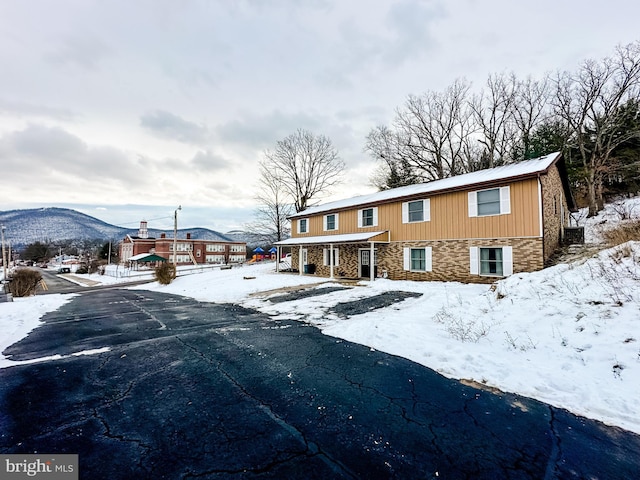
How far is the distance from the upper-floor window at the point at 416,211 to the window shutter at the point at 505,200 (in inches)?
139

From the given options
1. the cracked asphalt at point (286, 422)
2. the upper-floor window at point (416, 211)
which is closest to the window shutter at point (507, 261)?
the upper-floor window at point (416, 211)

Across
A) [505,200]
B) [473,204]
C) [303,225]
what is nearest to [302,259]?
[303,225]

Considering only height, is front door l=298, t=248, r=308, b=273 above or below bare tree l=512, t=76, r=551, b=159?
below

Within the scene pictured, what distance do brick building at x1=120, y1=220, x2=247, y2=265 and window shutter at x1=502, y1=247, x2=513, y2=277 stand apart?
46.4 metres

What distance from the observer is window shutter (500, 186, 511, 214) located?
508 inches

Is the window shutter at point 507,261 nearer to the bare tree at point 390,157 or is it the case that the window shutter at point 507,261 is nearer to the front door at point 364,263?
the front door at point 364,263

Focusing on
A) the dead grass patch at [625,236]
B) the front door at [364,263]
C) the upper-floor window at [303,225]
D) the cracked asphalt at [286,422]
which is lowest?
the cracked asphalt at [286,422]

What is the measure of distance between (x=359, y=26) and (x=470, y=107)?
894 inches

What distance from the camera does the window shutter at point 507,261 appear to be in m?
12.7

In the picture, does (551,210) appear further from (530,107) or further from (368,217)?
(530,107)

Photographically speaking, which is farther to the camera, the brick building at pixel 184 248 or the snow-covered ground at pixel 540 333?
the brick building at pixel 184 248

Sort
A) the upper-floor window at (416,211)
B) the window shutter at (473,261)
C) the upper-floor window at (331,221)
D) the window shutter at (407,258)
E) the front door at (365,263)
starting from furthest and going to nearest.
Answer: the upper-floor window at (331,221), the front door at (365,263), the window shutter at (407,258), the upper-floor window at (416,211), the window shutter at (473,261)

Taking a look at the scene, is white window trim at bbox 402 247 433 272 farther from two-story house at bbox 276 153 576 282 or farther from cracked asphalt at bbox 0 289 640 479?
cracked asphalt at bbox 0 289 640 479

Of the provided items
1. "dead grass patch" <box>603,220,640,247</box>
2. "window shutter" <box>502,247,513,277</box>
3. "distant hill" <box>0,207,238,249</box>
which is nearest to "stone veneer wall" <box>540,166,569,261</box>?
"window shutter" <box>502,247,513,277</box>
